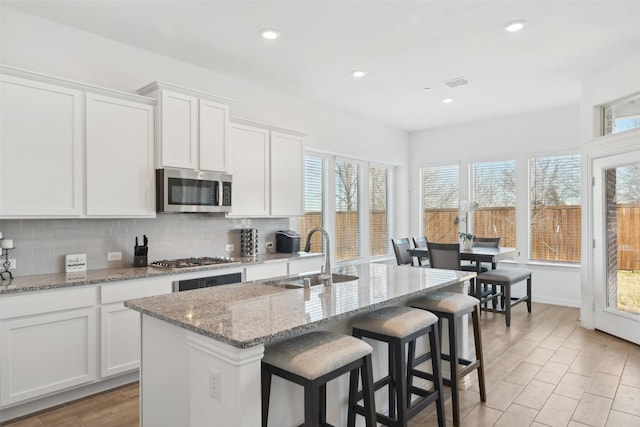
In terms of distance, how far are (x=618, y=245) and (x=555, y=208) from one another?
5.61 feet

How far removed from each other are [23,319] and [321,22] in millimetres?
3059

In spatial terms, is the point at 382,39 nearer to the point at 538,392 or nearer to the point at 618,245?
the point at 538,392

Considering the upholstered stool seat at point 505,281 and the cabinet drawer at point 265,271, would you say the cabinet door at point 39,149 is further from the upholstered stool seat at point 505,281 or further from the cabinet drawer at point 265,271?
the upholstered stool seat at point 505,281

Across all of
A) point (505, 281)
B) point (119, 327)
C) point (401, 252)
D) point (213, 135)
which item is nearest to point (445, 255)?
point (505, 281)

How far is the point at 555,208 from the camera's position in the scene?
5.98 meters

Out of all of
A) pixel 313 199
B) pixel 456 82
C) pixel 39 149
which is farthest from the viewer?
pixel 313 199

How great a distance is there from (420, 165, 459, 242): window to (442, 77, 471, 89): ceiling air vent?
2397 mm

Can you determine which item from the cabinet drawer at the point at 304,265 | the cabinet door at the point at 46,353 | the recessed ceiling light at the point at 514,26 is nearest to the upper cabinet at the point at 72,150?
the cabinet door at the point at 46,353

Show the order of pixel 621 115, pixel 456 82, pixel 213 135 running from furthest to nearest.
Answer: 1. pixel 456 82
2. pixel 621 115
3. pixel 213 135

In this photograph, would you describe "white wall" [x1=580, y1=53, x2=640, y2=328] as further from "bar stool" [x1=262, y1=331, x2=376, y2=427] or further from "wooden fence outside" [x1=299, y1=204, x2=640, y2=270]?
"bar stool" [x1=262, y1=331, x2=376, y2=427]

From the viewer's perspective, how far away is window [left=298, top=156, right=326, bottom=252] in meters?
5.50

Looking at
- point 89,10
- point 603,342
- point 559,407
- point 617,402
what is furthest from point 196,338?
point 603,342

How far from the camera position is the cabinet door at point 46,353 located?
2600 millimetres

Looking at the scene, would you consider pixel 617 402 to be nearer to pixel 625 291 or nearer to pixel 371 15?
pixel 625 291
